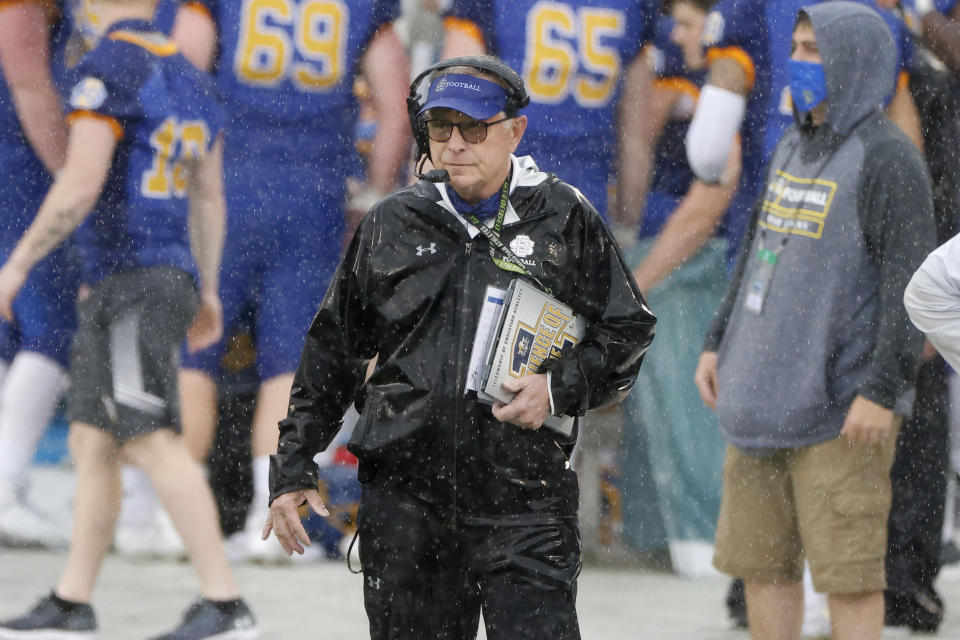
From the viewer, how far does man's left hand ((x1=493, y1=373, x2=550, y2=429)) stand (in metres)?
3.20

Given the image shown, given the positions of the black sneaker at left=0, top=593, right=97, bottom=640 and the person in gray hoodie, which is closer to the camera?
the person in gray hoodie

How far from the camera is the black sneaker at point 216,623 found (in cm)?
520

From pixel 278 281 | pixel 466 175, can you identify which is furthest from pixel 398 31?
pixel 466 175

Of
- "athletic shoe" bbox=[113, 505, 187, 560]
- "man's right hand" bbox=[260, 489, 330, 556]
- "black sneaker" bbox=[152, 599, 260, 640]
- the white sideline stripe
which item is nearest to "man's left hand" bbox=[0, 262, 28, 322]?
the white sideline stripe

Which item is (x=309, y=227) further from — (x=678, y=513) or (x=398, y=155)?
(x=678, y=513)

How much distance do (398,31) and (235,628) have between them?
220cm

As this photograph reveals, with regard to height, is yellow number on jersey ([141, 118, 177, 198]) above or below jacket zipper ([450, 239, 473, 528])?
above

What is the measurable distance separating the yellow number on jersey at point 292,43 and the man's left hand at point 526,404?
2.94 metres

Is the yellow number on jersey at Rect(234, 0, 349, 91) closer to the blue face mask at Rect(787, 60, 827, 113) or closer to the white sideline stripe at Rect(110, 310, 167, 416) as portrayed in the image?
the white sideline stripe at Rect(110, 310, 167, 416)

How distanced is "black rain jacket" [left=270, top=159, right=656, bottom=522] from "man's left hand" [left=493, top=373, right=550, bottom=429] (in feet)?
0.09

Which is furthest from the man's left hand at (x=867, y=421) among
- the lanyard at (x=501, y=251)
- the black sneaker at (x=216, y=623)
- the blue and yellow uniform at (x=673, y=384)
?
the black sneaker at (x=216, y=623)

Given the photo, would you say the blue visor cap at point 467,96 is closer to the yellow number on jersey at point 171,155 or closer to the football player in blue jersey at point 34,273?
the yellow number on jersey at point 171,155

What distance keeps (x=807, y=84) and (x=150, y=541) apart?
300 centimetres

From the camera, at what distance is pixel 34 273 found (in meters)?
5.99
